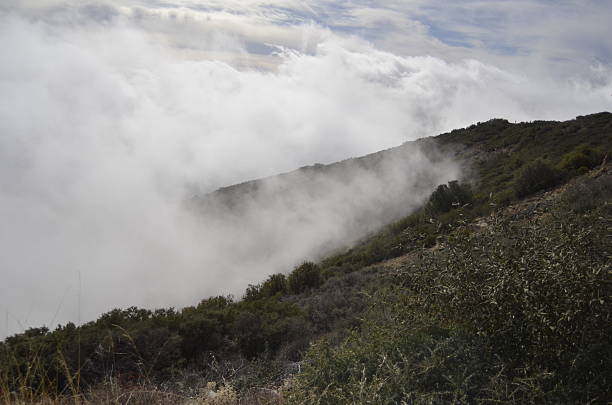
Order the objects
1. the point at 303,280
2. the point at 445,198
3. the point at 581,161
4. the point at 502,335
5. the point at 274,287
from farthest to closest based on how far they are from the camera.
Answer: the point at 445,198 → the point at 581,161 → the point at 274,287 → the point at 303,280 → the point at 502,335

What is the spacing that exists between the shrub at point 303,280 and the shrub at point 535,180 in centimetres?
880

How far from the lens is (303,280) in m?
13.7

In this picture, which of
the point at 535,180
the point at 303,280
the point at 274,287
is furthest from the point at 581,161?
the point at 274,287

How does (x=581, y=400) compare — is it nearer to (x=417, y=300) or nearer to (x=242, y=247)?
(x=417, y=300)

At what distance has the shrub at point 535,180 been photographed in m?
16.2

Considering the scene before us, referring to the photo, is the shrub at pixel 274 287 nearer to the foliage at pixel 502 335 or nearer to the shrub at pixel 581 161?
the foliage at pixel 502 335

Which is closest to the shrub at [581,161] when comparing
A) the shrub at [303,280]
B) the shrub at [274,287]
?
the shrub at [303,280]

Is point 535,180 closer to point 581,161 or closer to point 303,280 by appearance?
point 581,161

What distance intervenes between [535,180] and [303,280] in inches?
398

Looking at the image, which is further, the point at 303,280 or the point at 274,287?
the point at 274,287

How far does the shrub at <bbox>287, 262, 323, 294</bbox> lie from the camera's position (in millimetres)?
13477

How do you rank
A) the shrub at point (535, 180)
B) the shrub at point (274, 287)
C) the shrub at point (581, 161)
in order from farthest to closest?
the shrub at point (581, 161), the shrub at point (535, 180), the shrub at point (274, 287)

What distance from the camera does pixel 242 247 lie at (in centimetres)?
3316

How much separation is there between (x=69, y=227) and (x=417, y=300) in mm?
84198
